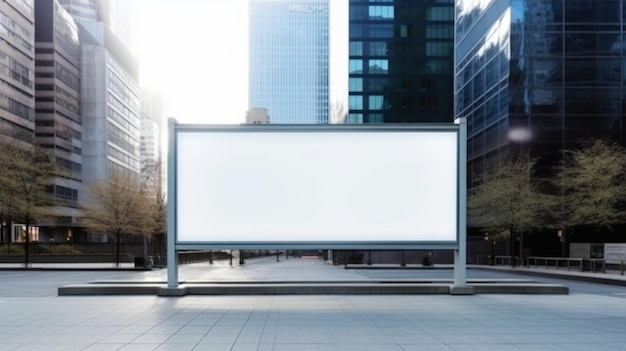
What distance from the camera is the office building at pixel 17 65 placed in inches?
2869

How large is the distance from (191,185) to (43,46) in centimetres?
8680

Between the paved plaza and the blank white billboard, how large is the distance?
186 cm

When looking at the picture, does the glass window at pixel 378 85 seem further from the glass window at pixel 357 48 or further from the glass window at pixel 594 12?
the glass window at pixel 594 12

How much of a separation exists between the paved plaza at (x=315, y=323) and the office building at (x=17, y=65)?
72.5m

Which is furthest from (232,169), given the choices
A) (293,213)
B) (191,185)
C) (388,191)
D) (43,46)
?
(43,46)

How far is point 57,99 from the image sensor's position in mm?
85250

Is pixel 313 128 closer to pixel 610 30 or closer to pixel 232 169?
pixel 232 169

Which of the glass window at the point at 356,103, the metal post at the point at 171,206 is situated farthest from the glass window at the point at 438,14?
the metal post at the point at 171,206

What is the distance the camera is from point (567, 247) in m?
36.5

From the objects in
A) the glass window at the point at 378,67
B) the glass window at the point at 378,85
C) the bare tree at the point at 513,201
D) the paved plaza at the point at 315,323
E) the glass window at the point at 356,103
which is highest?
the glass window at the point at 378,67

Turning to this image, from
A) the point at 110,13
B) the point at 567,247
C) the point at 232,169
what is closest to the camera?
the point at 232,169

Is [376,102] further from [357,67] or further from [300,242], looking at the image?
[300,242]

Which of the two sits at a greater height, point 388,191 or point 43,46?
point 43,46

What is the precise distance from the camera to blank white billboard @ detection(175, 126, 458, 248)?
13297 millimetres
